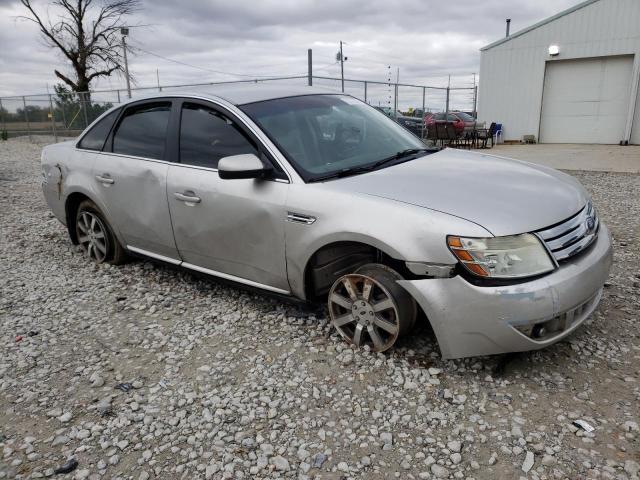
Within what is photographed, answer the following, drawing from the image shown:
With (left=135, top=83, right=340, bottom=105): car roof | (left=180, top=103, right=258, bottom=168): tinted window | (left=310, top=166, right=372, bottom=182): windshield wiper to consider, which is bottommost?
(left=310, top=166, right=372, bottom=182): windshield wiper

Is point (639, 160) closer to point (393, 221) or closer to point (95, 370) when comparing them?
point (393, 221)

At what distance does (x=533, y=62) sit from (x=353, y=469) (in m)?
17.9

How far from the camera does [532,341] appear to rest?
8.38ft

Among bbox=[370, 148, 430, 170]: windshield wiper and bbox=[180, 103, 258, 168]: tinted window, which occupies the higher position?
bbox=[180, 103, 258, 168]: tinted window

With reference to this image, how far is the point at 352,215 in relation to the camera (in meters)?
2.82

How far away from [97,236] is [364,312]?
119 inches

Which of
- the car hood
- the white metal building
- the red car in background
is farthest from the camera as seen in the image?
the red car in background

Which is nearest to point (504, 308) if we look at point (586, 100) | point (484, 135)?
point (484, 135)

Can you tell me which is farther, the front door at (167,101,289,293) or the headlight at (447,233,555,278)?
the front door at (167,101,289,293)

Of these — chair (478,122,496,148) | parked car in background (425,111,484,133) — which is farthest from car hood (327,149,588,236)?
parked car in background (425,111,484,133)

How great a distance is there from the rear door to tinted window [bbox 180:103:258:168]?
0.23m

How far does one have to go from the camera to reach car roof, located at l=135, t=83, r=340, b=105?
363 centimetres

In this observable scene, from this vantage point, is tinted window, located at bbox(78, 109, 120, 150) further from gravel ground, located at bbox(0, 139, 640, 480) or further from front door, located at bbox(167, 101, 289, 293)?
gravel ground, located at bbox(0, 139, 640, 480)

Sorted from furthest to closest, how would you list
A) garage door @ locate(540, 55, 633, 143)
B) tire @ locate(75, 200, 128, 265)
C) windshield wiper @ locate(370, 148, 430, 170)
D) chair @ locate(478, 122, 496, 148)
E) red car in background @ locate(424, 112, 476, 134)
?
red car in background @ locate(424, 112, 476, 134), chair @ locate(478, 122, 496, 148), garage door @ locate(540, 55, 633, 143), tire @ locate(75, 200, 128, 265), windshield wiper @ locate(370, 148, 430, 170)
